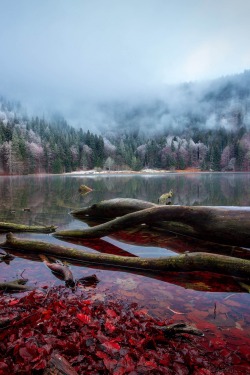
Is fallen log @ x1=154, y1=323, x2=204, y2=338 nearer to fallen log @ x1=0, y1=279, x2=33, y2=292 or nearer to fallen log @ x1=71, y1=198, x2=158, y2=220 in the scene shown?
fallen log @ x1=0, y1=279, x2=33, y2=292

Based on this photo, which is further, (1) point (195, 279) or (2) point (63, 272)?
(1) point (195, 279)

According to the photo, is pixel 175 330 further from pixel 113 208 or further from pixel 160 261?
pixel 113 208

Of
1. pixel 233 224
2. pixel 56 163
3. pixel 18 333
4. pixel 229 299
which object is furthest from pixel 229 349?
pixel 56 163

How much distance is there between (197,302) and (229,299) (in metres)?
0.81

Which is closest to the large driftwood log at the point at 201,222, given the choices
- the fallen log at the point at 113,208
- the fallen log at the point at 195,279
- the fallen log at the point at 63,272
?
the fallen log at the point at 113,208

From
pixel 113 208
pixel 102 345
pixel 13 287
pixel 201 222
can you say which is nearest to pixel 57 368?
pixel 102 345

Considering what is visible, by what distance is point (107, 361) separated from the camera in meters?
3.22

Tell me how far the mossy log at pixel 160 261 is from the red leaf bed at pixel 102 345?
7.63 ft

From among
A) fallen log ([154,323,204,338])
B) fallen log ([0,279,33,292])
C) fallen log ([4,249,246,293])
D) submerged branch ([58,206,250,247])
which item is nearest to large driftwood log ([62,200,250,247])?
submerged branch ([58,206,250,247])

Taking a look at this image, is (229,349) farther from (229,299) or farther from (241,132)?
(241,132)

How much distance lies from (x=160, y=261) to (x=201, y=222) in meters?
3.17

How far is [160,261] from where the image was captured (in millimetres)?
7312

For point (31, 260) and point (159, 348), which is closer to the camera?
point (159, 348)

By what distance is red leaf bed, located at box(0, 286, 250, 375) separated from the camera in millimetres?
3145
